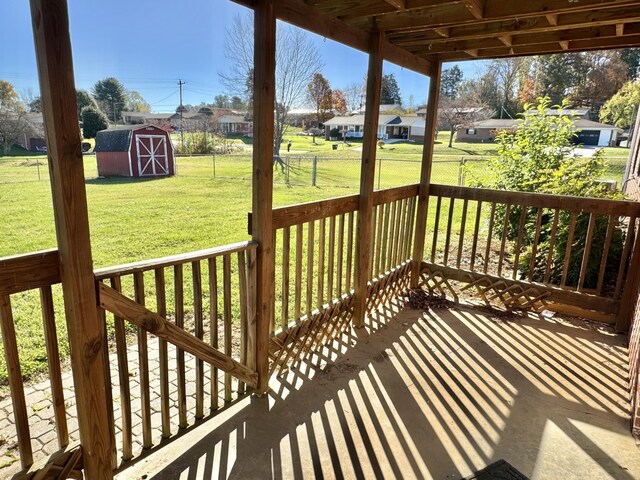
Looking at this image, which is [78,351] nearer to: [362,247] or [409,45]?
[362,247]

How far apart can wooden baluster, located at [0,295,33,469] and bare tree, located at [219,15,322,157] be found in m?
2.11

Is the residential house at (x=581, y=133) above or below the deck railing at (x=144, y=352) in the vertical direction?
above

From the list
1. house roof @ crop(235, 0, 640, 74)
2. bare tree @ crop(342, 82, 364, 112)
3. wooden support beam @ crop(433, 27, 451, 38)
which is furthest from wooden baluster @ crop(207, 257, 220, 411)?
bare tree @ crop(342, 82, 364, 112)

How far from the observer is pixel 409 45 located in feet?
10.7

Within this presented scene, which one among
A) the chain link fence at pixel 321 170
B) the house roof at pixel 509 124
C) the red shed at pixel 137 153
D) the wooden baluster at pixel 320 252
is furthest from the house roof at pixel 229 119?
the house roof at pixel 509 124

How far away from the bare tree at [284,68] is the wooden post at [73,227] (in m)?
1.67

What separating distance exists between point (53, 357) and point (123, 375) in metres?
0.31

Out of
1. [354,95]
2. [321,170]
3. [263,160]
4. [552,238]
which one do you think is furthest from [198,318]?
[321,170]

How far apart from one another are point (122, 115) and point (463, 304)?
136 inches

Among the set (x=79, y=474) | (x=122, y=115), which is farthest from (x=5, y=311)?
(x=122, y=115)

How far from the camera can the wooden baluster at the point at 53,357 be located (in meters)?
1.46

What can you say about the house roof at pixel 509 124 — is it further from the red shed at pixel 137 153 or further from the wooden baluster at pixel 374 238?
the wooden baluster at pixel 374 238

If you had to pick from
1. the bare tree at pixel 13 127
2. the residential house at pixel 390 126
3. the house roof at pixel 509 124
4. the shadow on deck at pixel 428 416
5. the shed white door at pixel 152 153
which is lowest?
the shadow on deck at pixel 428 416

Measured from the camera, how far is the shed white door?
16.3ft
